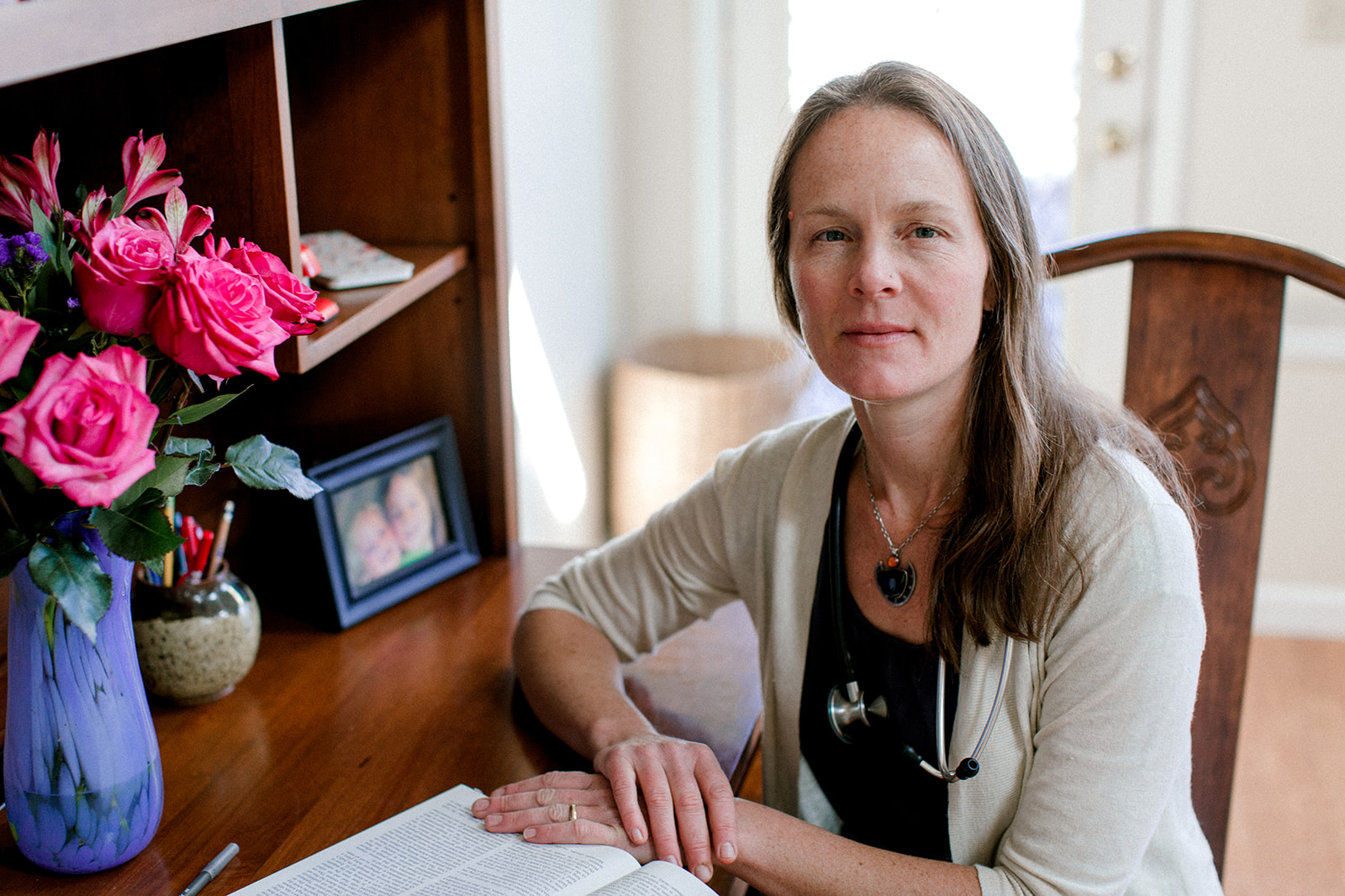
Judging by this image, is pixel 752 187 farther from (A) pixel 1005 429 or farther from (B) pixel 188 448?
(B) pixel 188 448

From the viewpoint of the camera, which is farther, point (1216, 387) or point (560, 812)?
point (1216, 387)

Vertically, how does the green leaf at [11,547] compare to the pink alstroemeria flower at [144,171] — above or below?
below

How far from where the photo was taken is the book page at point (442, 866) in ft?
2.75

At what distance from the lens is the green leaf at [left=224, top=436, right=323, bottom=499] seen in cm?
81

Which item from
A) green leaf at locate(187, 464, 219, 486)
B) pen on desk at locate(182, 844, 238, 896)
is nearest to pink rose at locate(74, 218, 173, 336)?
green leaf at locate(187, 464, 219, 486)

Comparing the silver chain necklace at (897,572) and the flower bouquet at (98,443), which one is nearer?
the flower bouquet at (98,443)

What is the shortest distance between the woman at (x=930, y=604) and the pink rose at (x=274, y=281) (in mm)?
423

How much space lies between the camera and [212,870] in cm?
87

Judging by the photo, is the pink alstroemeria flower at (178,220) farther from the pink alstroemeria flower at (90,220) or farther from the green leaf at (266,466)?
the green leaf at (266,466)

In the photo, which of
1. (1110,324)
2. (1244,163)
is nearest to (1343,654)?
(1110,324)

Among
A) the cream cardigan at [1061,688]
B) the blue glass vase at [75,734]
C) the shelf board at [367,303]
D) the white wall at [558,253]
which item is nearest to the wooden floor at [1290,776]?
the cream cardigan at [1061,688]

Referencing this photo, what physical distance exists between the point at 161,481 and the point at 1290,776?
87.4 inches

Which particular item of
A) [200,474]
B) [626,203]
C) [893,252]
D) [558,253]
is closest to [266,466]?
[200,474]

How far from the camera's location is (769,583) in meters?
1.15
